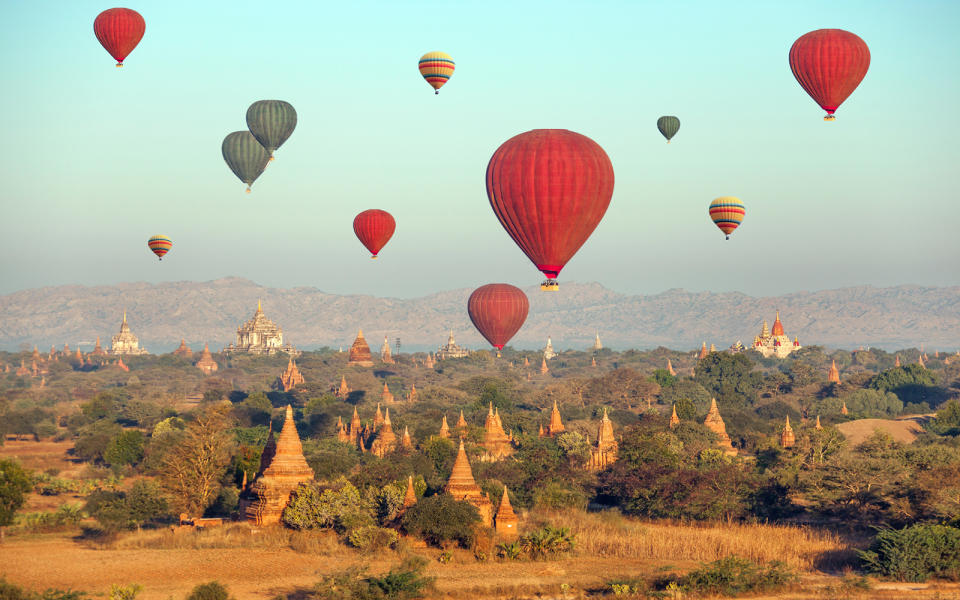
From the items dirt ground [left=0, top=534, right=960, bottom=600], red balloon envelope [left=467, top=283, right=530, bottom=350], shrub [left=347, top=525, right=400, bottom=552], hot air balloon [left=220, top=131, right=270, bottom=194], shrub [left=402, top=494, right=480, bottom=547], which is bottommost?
dirt ground [left=0, top=534, right=960, bottom=600]

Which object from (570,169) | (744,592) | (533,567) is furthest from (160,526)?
(744,592)

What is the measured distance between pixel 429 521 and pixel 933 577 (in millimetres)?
17972

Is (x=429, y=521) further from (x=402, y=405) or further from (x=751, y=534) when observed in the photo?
(x=402, y=405)

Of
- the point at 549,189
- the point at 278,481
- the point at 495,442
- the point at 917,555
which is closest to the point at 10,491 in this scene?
the point at 278,481

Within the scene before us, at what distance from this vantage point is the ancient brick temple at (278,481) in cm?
4969

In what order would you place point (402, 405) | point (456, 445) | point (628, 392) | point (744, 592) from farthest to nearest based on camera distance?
point (628, 392)
point (402, 405)
point (456, 445)
point (744, 592)

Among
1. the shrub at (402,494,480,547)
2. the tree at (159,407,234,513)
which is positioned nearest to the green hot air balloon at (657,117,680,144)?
the tree at (159,407,234,513)

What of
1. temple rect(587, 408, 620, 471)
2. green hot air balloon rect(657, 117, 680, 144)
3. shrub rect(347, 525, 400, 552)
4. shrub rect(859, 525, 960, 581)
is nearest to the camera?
shrub rect(859, 525, 960, 581)

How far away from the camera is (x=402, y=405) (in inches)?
5039

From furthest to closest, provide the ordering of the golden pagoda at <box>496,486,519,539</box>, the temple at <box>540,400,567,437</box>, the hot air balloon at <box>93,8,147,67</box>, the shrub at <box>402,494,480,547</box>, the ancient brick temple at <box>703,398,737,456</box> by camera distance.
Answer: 1. the temple at <box>540,400,567,437</box>
2. the ancient brick temple at <box>703,398,737,456</box>
3. the hot air balloon at <box>93,8,147,67</box>
4. the golden pagoda at <box>496,486,519,539</box>
5. the shrub at <box>402,494,480,547</box>

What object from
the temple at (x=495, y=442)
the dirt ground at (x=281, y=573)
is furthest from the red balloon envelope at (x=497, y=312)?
the dirt ground at (x=281, y=573)

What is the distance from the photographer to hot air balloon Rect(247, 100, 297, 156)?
265 ft

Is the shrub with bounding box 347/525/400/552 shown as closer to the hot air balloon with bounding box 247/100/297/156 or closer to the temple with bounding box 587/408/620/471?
the temple with bounding box 587/408/620/471

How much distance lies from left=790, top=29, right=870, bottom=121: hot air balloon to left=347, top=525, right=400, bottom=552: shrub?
114ft
